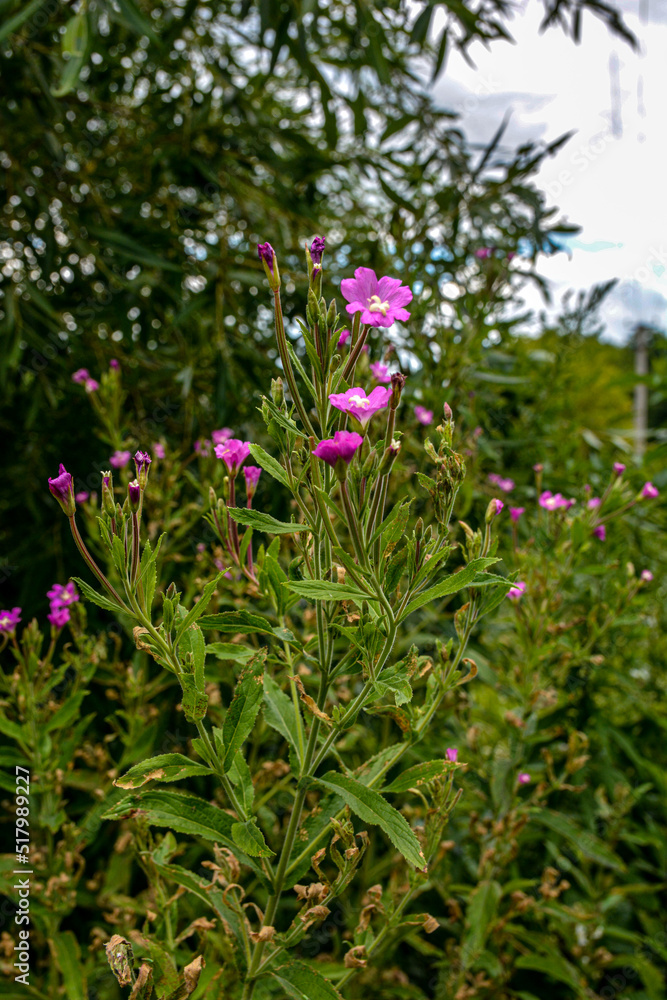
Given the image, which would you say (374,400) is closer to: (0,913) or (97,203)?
(0,913)

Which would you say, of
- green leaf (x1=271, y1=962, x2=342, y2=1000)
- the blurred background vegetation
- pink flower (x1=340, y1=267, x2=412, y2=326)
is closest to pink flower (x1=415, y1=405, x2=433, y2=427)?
the blurred background vegetation

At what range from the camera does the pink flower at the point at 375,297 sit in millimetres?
718

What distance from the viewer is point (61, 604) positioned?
1300mm

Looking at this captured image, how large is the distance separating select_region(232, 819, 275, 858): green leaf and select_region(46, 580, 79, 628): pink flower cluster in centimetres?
61

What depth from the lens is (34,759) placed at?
1182 mm

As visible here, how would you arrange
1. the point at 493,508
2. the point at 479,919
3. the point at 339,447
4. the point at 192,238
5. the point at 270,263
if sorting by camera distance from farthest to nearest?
1. the point at 192,238
2. the point at 479,919
3. the point at 493,508
4. the point at 270,263
5. the point at 339,447

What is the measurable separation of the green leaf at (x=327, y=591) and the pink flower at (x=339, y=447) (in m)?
0.12

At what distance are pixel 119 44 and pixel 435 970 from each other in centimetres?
328

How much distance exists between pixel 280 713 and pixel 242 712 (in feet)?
0.48

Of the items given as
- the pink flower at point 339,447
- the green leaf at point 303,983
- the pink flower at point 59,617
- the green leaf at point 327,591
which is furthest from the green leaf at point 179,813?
the pink flower at point 59,617

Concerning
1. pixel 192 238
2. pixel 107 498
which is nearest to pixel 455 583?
pixel 107 498

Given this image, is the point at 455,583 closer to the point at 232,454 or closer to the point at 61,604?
the point at 232,454

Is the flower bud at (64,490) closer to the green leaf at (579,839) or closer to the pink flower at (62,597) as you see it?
the pink flower at (62,597)

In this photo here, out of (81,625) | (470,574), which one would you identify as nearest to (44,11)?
(81,625)
